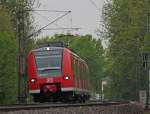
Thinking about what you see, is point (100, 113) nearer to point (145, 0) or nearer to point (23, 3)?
point (145, 0)

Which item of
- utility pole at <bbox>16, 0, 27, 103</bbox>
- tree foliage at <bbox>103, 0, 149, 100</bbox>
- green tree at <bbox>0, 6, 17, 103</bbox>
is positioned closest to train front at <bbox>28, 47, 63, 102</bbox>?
utility pole at <bbox>16, 0, 27, 103</bbox>

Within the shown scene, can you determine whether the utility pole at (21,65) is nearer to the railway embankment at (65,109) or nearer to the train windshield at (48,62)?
the train windshield at (48,62)

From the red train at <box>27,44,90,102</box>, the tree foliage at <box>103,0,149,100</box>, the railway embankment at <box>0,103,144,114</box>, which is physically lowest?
the railway embankment at <box>0,103,144,114</box>

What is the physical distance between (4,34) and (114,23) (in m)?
15.0

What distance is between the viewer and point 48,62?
3036 centimetres


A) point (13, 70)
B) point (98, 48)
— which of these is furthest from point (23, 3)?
point (98, 48)

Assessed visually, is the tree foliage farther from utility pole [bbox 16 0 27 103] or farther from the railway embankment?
the railway embankment

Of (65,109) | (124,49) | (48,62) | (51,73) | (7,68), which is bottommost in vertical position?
(65,109)

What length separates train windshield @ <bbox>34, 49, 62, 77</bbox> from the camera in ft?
99.5

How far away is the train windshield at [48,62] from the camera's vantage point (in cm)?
3031

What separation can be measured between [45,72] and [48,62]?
509mm

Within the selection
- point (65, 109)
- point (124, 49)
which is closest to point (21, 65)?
point (124, 49)

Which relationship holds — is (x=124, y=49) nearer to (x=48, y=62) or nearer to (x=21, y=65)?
(x=21, y=65)

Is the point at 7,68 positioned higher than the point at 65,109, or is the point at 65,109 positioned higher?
the point at 7,68
